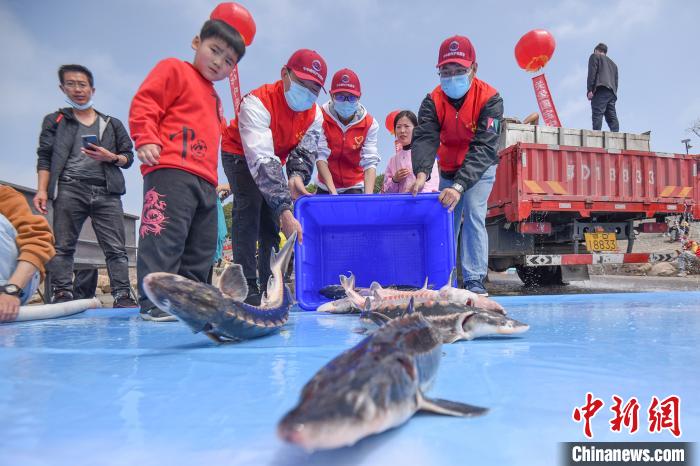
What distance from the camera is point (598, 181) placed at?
6.96 metres

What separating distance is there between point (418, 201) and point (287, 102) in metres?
1.28

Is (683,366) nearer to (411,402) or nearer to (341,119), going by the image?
(411,402)

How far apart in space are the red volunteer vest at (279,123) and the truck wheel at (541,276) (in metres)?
5.98

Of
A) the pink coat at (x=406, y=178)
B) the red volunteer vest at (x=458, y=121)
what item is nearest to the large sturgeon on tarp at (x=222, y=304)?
the red volunteer vest at (x=458, y=121)

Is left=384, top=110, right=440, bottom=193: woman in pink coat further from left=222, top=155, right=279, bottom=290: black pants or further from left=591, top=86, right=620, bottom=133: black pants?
left=591, top=86, right=620, bottom=133: black pants

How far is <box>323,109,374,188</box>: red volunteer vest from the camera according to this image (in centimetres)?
422

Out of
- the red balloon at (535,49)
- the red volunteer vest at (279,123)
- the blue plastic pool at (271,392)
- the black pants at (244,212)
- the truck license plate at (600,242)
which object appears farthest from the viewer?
the red balloon at (535,49)

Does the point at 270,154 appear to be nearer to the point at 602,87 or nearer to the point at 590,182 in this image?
the point at 590,182

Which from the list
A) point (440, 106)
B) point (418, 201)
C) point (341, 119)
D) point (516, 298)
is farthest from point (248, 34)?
point (516, 298)

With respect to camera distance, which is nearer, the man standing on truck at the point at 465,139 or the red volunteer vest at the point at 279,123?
the red volunteer vest at the point at 279,123

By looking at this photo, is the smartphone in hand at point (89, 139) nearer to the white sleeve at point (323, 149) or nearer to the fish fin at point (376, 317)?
the white sleeve at point (323, 149)

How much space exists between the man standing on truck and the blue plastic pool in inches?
66.2

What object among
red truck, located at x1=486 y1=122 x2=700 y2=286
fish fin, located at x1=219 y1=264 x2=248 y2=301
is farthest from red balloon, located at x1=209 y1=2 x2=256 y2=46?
fish fin, located at x1=219 y1=264 x2=248 y2=301

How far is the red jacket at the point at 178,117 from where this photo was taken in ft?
8.54
